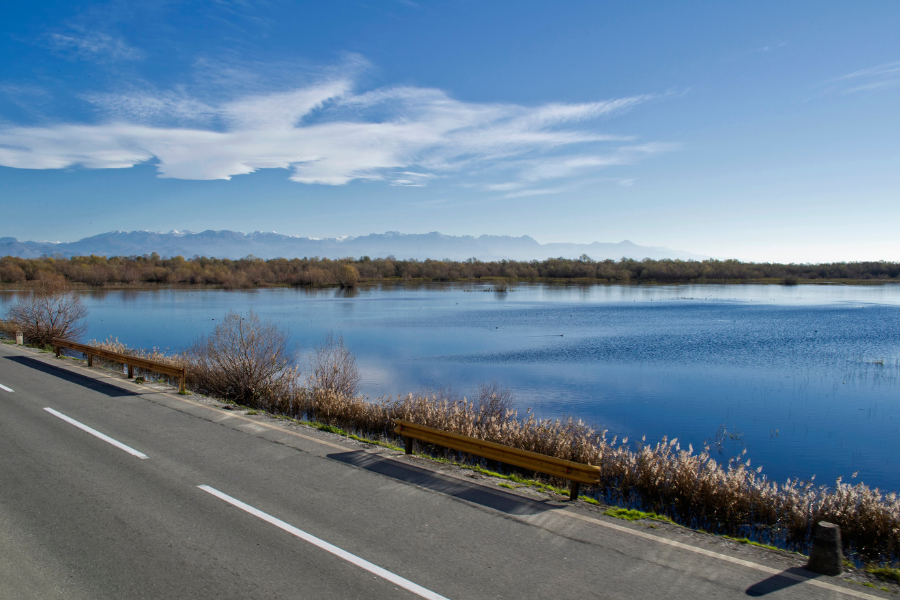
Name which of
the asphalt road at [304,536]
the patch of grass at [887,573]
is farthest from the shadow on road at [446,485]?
the patch of grass at [887,573]

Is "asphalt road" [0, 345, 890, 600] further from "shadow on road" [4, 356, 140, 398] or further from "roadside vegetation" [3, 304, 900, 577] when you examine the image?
"shadow on road" [4, 356, 140, 398]

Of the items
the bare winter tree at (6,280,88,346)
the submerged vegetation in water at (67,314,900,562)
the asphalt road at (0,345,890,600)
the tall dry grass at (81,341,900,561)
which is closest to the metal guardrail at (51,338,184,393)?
the submerged vegetation in water at (67,314,900,562)

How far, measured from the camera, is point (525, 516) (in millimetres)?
6992

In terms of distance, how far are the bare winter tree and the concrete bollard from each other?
3382cm

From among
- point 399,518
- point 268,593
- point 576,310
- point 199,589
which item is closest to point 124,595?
point 199,589

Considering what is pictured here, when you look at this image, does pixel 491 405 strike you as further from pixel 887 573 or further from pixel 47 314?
pixel 47 314

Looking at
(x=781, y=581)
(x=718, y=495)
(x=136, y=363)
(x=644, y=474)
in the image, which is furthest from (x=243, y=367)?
(x=781, y=581)

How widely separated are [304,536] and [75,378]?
1461cm

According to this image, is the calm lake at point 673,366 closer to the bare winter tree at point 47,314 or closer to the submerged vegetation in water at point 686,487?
the submerged vegetation in water at point 686,487

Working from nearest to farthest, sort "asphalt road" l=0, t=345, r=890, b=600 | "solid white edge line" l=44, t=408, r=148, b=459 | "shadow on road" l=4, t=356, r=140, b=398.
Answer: "asphalt road" l=0, t=345, r=890, b=600 → "solid white edge line" l=44, t=408, r=148, b=459 → "shadow on road" l=4, t=356, r=140, b=398

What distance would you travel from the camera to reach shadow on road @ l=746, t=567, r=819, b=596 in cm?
524

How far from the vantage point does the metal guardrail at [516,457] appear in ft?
24.5

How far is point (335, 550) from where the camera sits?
576cm

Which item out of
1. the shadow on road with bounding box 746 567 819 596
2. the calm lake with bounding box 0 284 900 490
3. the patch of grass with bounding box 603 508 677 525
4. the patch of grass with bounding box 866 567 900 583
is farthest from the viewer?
the calm lake with bounding box 0 284 900 490
